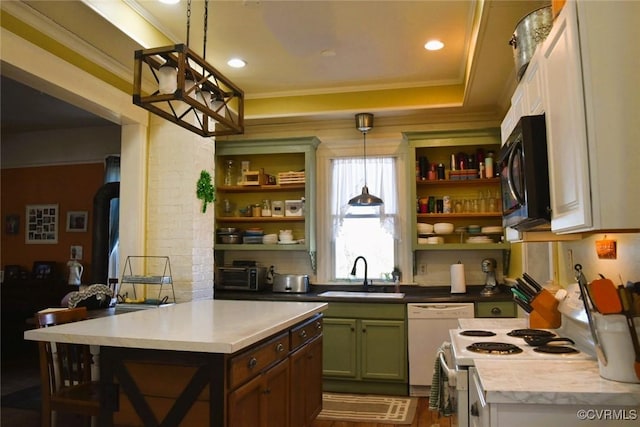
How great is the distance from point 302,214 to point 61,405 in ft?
10.1

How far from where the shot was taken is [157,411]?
2.05m

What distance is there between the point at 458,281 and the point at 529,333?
216 centimetres

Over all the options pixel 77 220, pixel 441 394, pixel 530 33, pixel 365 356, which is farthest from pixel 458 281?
pixel 77 220

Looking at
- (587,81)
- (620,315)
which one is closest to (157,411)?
(620,315)

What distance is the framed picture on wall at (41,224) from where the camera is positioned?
6.15m

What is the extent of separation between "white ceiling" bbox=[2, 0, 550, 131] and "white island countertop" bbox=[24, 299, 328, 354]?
70.2 inches

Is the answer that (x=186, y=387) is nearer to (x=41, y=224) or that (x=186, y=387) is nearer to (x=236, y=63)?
(x=236, y=63)

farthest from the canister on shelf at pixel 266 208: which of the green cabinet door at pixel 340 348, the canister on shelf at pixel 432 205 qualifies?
the canister on shelf at pixel 432 205

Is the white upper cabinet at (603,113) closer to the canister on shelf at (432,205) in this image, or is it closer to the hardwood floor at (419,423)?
the hardwood floor at (419,423)

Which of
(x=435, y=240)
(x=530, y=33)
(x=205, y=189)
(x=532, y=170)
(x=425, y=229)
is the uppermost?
(x=530, y=33)

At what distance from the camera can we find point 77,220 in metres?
6.06

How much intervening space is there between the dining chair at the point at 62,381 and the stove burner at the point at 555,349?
2.01 metres

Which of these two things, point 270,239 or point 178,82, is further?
point 270,239

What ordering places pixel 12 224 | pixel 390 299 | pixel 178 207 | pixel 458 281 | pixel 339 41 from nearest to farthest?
pixel 339 41, pixel 178 207, pixel 390 299, pixel 458 281, pixel 12 224
